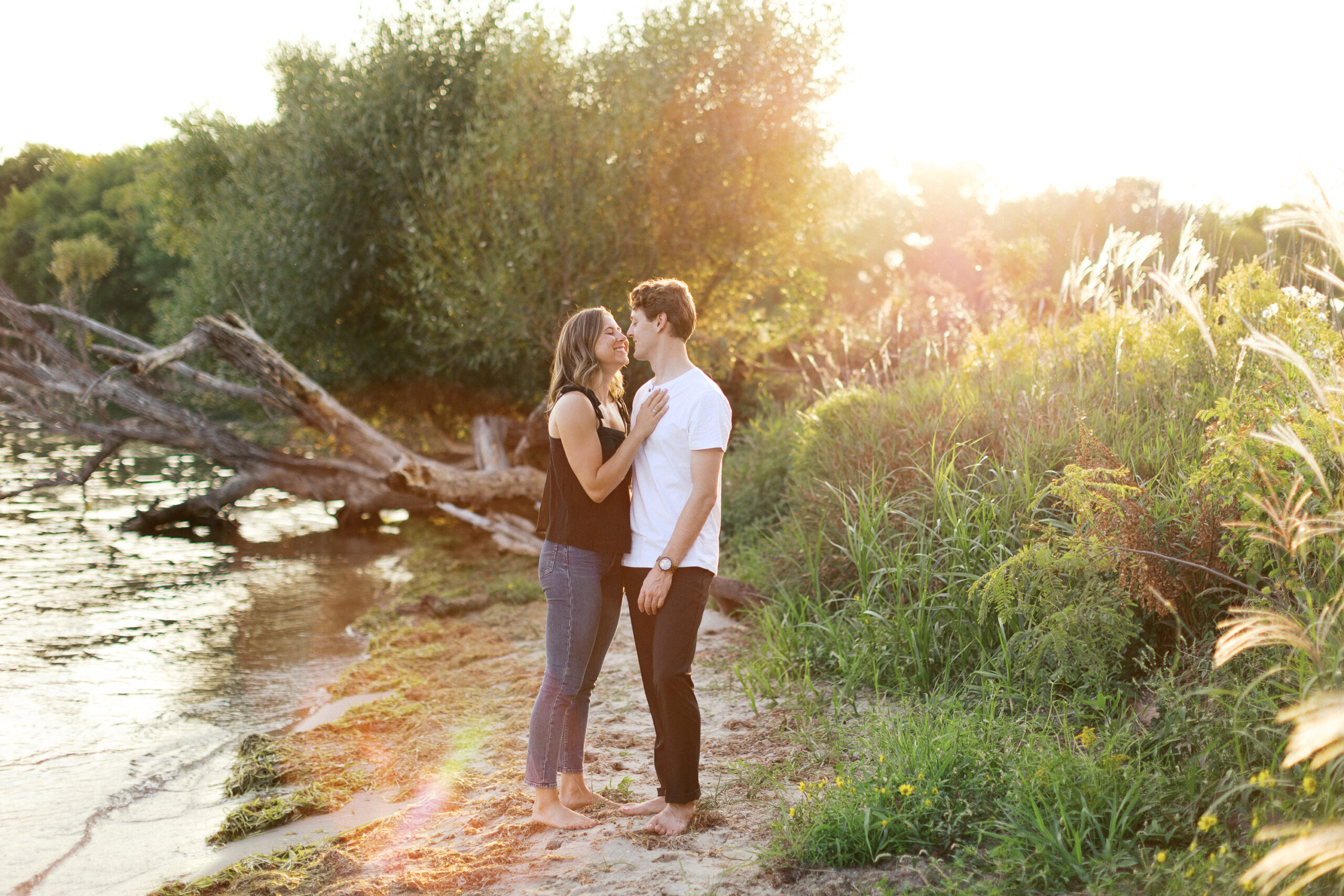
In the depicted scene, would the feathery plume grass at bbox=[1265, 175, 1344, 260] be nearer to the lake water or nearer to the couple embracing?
the couple embracing

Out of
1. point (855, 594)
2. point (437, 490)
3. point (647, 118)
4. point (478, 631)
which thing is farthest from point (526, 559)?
point (855, 594)

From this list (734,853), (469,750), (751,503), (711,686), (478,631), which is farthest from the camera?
(751,503)

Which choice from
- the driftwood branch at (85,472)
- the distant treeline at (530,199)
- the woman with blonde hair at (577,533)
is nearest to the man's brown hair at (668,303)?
the woman with blonde hair at (577,533)

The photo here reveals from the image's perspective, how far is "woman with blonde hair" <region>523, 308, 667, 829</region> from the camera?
3.69 m

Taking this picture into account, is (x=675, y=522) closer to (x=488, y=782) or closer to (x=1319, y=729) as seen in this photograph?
(x=488, y=782)

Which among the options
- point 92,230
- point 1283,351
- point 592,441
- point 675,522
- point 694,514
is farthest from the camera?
point 92,230

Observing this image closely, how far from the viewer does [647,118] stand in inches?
480

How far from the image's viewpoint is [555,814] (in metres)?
3.83

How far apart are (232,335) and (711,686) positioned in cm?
899

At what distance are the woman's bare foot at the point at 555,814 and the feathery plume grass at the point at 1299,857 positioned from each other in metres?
2.48

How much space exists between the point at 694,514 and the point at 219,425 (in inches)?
521

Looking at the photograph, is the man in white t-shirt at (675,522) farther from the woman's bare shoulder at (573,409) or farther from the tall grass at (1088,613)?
the tall grass at (1088,613)

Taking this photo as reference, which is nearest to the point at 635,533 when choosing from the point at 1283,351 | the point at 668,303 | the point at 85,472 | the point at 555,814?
the point at 668,303

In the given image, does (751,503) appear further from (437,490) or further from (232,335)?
(232,335)
